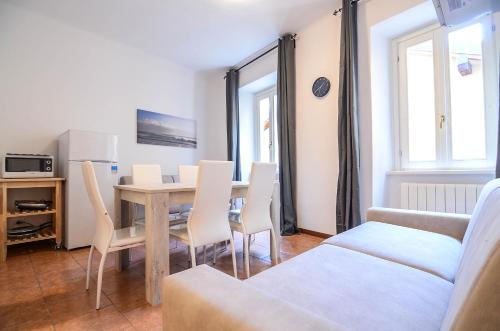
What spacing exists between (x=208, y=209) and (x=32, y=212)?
2239mm

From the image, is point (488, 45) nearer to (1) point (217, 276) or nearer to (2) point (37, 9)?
(1) point (217, 276)

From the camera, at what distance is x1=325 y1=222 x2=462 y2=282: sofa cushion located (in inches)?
43.6

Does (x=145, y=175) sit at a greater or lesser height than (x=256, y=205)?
greater

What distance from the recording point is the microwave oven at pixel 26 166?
8.24ft

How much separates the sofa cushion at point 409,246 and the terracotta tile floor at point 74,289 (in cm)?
101

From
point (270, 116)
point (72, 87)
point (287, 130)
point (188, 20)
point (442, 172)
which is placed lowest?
point (442, 172)

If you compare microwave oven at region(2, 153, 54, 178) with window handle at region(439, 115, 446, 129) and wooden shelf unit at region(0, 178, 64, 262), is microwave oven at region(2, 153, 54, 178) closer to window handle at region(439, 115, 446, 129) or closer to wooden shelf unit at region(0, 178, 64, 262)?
wooden shelf unit at region(0, 178, 64, 262)

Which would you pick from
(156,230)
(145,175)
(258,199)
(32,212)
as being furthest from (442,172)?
(32,212)

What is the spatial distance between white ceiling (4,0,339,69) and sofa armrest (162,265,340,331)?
10.1 feet

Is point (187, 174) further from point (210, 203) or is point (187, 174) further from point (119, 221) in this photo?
point (210, 203)

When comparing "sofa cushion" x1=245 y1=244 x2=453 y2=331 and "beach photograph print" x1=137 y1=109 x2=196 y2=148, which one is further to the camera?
"beach photograph print" x1=137 y1=109 x2=196 y2=148

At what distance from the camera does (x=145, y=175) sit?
9.03 feet

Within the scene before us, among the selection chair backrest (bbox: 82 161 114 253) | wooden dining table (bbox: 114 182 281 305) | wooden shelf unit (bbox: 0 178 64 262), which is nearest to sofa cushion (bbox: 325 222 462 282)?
wooden dining table (bbox: 114 182 281 305)

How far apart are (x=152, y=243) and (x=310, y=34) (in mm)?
3225
